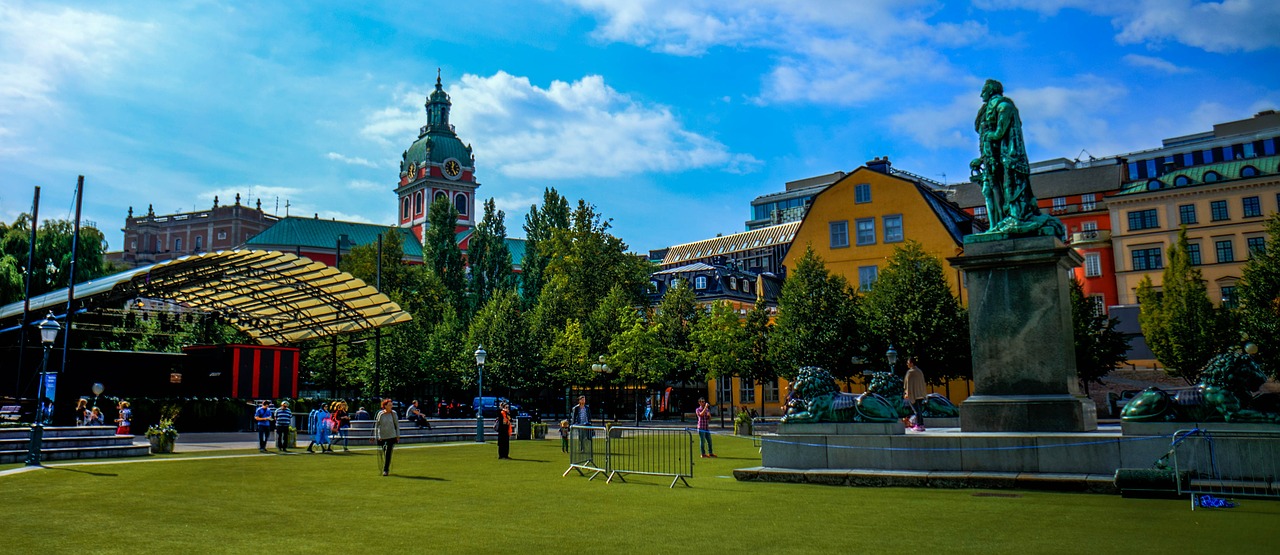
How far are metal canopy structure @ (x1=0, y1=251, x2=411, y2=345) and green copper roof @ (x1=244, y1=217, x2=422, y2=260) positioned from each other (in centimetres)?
6091

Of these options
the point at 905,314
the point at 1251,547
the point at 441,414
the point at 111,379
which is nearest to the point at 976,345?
the point at 1251,547

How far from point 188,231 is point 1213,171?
12412 cm

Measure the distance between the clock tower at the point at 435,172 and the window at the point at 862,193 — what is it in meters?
78.8

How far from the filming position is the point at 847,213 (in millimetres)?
53281

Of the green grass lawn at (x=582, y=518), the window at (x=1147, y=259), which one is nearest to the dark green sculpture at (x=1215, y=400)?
the green grass lawn at (x=582, y=518)

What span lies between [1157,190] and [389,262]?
56.2m

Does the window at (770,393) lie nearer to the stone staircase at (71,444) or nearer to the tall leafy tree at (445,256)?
the tall leafy tree at (445,256)

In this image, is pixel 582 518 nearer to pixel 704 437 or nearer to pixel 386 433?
pixel 386 433

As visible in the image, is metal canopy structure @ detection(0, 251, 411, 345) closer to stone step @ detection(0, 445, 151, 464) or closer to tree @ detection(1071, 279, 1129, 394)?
stone step @ detection(0, 445, 151, 464)

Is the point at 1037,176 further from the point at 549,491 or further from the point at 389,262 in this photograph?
the point at 549,491

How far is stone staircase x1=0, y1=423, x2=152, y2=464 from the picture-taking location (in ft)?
67.7

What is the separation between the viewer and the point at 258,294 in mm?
41312

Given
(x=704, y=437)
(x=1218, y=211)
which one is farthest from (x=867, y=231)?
(x=704, y=437)

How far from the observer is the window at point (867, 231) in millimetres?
52219
